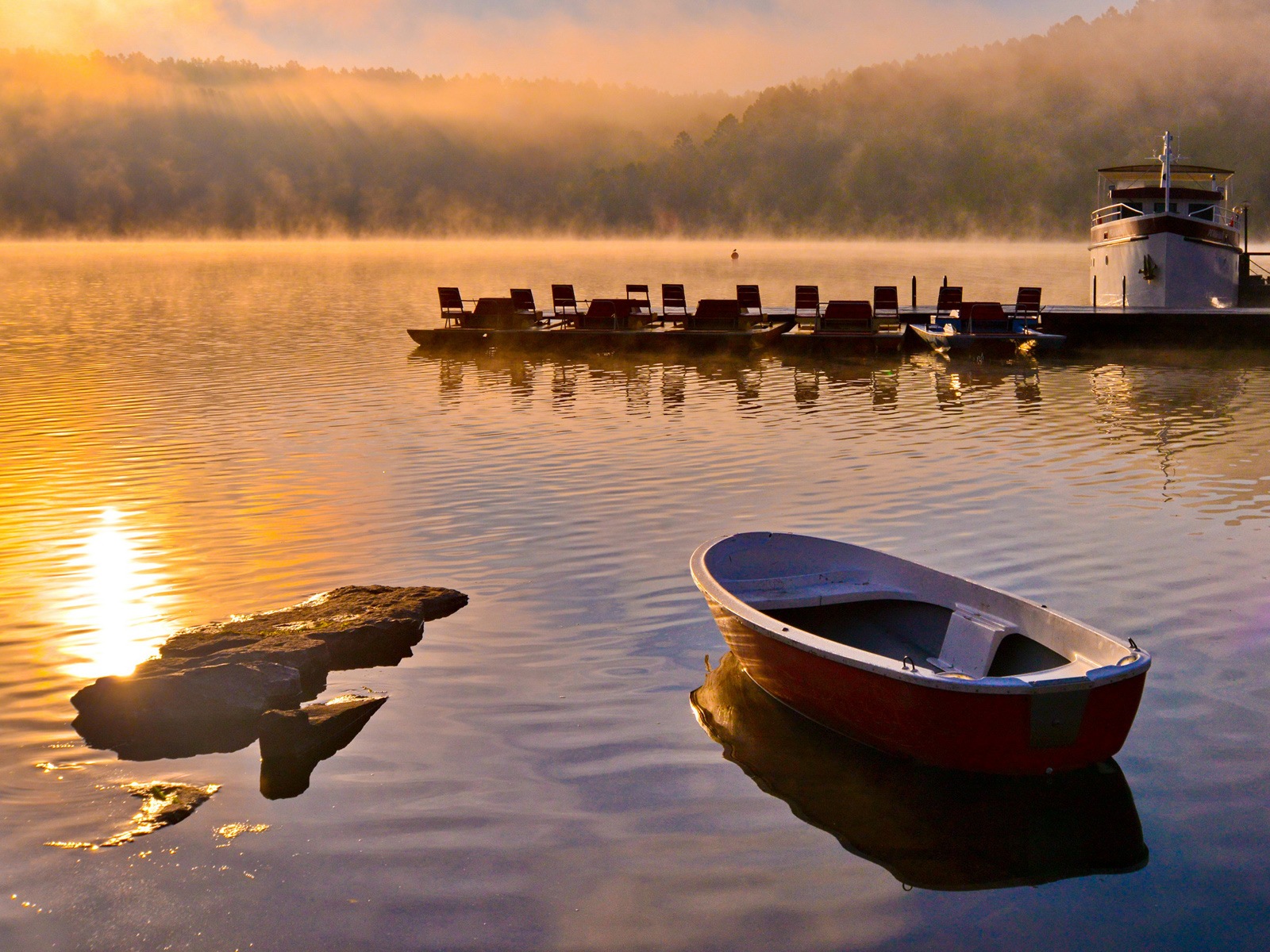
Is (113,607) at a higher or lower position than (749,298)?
lower

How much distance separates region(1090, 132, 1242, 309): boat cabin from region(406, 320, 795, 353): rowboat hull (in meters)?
15.1

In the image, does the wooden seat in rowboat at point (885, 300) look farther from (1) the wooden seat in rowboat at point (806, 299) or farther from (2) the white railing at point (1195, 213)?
(2) the white railing at point (1195, 213)

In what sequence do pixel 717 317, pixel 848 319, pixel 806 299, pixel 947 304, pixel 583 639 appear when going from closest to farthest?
pixel 583 639 < pixel 848 319 < pixel 717 317 < pixel 806 299 < pixel 947 304

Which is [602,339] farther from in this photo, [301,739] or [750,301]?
[301,739]

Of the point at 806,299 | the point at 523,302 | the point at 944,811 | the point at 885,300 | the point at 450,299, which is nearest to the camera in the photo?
the point at 944,811

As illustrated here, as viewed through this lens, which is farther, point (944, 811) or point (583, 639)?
point (583, 639)

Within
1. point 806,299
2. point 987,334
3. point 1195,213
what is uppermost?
point 1195,213

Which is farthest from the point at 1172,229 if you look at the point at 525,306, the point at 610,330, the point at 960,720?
the point at 960,720

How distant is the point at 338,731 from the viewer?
36.2 ft

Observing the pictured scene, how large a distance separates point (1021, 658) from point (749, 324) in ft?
139

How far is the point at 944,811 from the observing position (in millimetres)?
9602

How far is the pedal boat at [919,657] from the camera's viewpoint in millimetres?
9273

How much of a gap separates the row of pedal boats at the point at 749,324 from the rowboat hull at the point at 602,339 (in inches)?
1.4

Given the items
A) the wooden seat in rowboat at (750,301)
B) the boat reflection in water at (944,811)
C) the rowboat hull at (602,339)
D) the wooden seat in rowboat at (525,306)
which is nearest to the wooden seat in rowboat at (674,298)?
the rowboat hull at (602,339)
